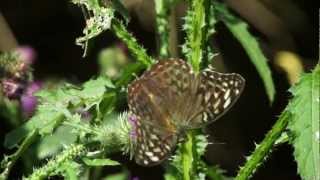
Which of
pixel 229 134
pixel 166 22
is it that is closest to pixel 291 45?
pixel 229 134

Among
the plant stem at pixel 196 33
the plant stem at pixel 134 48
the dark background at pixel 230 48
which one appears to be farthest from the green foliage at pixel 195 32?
Answer: the dark background at pixel 230 48

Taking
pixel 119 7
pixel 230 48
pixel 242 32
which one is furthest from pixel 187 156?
pixel 230 48

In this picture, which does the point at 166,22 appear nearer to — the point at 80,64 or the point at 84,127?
the point at 84,127

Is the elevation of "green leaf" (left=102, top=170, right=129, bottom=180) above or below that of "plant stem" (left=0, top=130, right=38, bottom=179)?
below

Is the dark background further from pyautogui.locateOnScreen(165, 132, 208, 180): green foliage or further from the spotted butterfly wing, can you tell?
the spotted butterfly wing

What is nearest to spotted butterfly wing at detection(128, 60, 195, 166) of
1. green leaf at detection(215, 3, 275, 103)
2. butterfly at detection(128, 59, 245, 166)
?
butterfly at detection(128, 59, 245, 166)

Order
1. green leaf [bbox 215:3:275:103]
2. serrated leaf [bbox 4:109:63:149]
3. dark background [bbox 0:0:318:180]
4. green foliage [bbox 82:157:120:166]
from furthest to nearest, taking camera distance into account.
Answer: dark background [bbox 0:0:318:180] → green leaf [bbox 215:3:275:103] → serrated leaf [bbox 4:109:63:149] → green foliage [bbox 82:157:120:166]

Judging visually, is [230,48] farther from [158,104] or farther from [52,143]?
[158,104]
